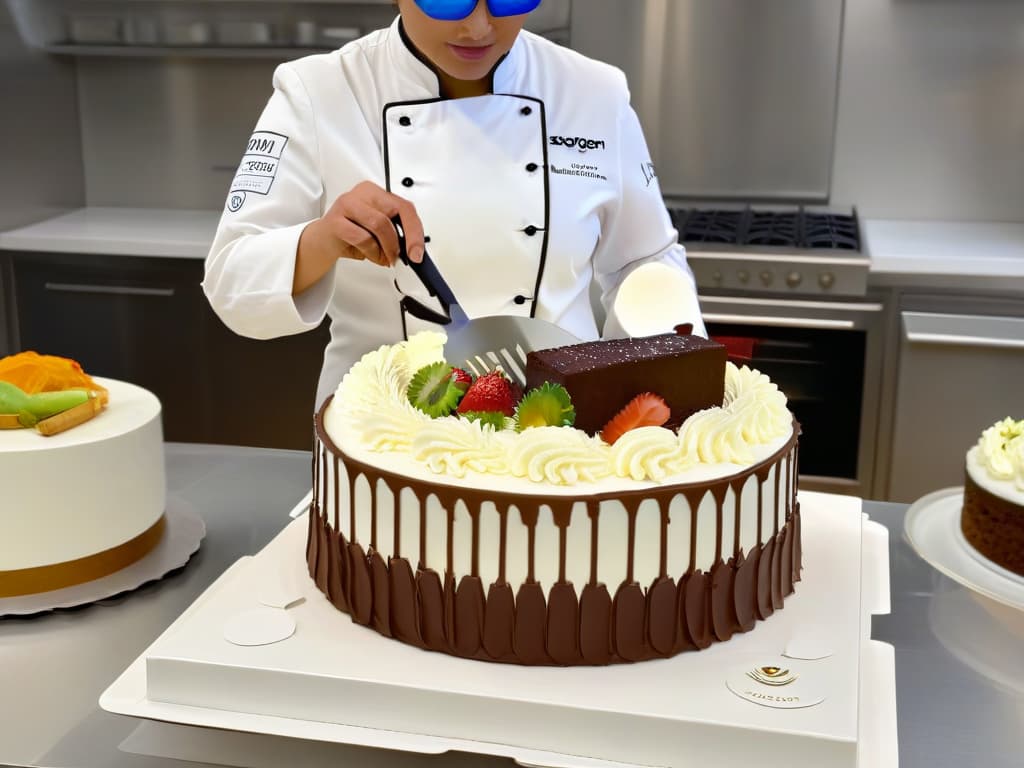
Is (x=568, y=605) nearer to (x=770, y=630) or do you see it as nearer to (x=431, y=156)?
(x=770, y=630)

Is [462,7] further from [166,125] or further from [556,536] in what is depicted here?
[166,125]

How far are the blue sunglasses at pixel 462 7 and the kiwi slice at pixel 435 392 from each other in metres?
0.45

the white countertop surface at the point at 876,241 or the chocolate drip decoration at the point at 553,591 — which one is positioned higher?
the white countertop surface at the point at 876,241

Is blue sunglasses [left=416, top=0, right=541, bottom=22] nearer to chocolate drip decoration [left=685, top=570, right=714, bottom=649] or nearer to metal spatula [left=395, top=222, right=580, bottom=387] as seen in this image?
metal spatula [left=395, top=222, right=580, bottom=387]

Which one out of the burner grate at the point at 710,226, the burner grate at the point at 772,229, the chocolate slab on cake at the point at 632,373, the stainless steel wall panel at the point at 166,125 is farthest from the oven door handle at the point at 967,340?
the stainless steel wall panel at the point at 166,125

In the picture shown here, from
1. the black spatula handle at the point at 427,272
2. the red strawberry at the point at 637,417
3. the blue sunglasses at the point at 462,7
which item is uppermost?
the blue sunglasses at the point at 462,7

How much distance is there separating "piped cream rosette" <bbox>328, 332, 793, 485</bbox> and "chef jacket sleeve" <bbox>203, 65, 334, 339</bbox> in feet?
0.80

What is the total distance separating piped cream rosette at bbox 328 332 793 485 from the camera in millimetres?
1104

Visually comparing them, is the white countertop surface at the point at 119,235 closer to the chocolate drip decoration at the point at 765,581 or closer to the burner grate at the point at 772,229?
the burner grate at the point at 772,229

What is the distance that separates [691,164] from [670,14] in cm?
45

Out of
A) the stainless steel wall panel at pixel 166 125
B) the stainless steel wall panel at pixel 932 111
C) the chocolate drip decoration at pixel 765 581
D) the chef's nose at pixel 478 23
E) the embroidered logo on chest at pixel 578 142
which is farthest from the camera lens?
the stainless steel wall panel at pixel 166 125

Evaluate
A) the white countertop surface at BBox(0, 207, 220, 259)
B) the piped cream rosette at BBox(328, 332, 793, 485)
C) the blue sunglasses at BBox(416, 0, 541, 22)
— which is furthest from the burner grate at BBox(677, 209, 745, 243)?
the piped cream rosette at BBox(328, 332, 793, 485)

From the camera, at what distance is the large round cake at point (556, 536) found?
1092 millimetres

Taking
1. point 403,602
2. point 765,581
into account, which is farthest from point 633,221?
point 403,602
